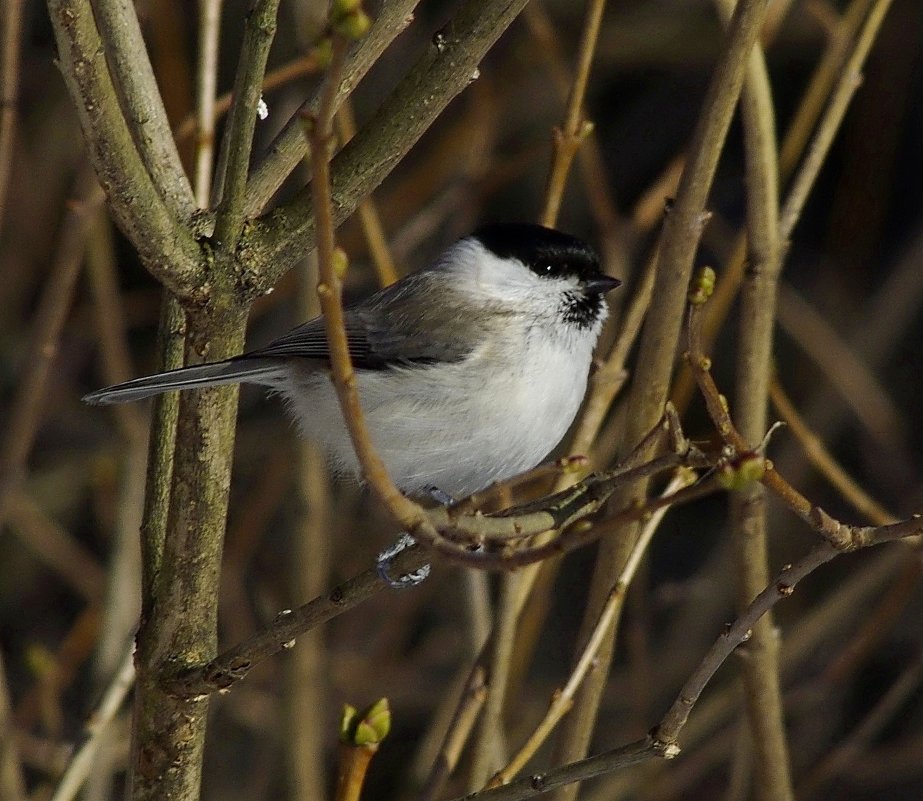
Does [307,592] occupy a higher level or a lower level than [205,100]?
lower

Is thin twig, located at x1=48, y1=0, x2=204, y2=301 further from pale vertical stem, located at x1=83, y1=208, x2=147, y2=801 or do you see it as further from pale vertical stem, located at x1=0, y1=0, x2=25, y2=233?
pale vertical stem, located at x1=83, y1=208, x2=147, y2=801

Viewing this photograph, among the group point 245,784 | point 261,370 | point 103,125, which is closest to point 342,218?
point 103,125

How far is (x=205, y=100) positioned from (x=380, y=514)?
1723 mm

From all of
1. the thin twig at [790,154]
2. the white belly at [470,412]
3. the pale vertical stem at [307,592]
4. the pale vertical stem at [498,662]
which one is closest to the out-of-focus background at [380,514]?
the pale vertical stem at [307,592]

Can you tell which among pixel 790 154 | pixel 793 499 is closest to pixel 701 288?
pixel 793 499

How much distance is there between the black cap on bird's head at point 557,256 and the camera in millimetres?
2191

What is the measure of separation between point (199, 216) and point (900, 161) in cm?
339

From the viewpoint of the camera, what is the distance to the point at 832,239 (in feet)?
13.7

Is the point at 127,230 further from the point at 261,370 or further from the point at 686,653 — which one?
the point at 686,653

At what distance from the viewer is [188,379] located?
1573 mm

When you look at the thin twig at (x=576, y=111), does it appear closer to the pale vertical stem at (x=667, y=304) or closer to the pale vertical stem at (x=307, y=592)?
the pale vertical stem at (x=667, y=304)

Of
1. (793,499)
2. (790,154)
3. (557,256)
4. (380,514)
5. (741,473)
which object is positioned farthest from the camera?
(380,514)

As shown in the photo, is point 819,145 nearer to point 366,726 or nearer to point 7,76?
point 366,726

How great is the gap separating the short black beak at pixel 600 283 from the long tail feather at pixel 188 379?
625 mm
